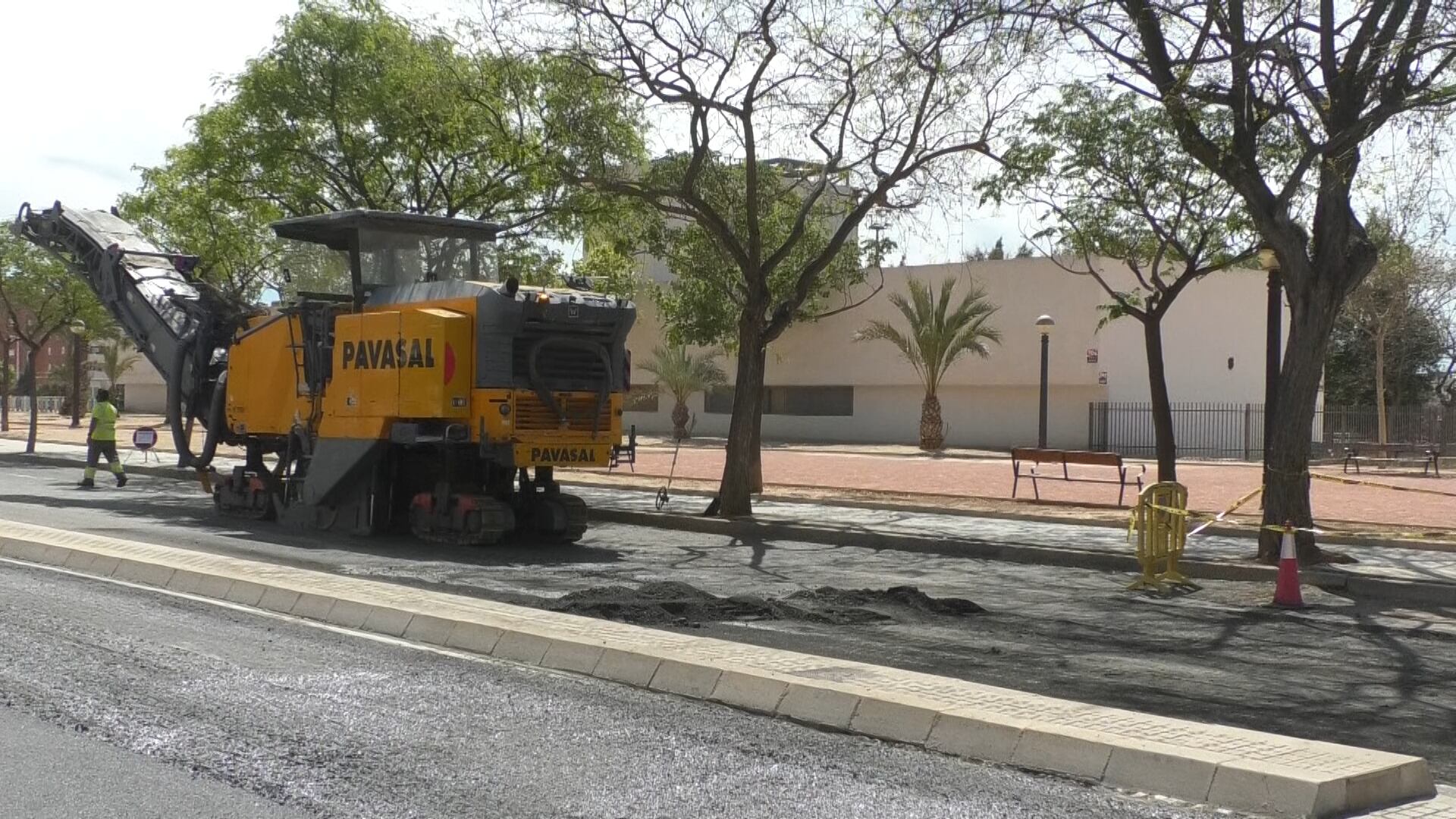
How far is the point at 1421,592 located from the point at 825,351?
35.2 meters

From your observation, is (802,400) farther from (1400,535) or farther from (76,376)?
(1400,535)

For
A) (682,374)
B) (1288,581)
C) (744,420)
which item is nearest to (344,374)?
(744,420)

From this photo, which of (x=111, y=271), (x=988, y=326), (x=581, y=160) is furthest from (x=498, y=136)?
(x=988, y=326)

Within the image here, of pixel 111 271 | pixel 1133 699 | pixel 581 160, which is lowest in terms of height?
pixel 1133 699

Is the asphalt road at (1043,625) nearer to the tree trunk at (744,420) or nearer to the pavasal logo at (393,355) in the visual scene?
the tree trunk at (744,420)

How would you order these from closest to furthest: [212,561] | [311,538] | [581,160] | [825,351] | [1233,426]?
1. [212,561]
2. [311,538]
3. [581,160]
4. [1233,426]
5. [825,351]

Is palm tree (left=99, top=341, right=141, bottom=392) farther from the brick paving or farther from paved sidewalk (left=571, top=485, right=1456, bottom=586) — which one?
paved sidewalk (left=571, top=485, right=1456, bottom=586)

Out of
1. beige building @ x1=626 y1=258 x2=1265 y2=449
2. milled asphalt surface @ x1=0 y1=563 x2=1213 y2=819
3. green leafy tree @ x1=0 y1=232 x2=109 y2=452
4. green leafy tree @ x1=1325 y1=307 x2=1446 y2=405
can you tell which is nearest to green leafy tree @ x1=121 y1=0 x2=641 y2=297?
milled asphalt surface @ x1=0 y1=563 x2=1213 y2=819

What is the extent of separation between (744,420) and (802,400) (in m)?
29.6

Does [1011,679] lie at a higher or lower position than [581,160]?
lower

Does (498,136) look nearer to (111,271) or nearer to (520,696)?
(111,271)

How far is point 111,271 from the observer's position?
19.6 meters

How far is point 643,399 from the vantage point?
180 feet

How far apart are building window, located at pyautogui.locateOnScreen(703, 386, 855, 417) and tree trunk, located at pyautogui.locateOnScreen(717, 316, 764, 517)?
26740mm
